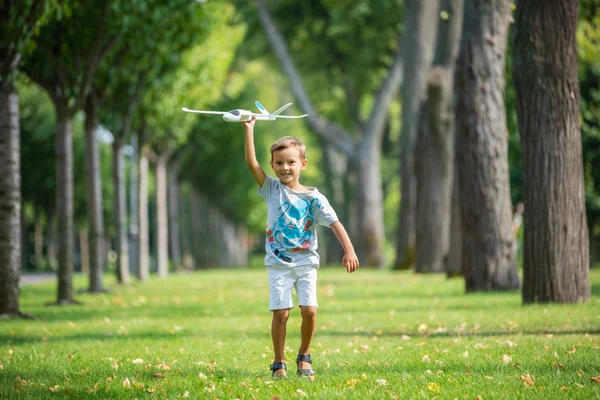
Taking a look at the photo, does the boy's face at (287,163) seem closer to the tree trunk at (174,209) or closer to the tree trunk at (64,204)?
the tree trunk at (64,204)

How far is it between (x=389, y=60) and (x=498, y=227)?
20882 mm

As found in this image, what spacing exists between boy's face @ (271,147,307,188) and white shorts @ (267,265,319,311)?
2.17ft

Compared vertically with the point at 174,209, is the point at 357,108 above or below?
above

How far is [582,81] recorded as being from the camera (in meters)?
30.4

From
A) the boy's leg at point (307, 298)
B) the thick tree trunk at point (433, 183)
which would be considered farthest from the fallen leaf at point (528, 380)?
the thick tree trunk at point (433, 183)

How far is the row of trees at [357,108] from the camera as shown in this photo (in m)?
11.4

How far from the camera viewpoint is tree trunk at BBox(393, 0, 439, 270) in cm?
2734

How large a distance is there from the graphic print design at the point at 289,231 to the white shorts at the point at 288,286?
4.1 inches

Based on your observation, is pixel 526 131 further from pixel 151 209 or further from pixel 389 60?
pixel 151 209

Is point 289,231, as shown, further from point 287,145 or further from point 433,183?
point 433,183

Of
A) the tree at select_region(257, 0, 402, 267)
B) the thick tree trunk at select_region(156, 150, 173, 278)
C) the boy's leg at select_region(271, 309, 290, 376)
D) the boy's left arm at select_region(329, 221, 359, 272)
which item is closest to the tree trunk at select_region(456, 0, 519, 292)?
the boy's left arm at select_region(329, 221, 359, 272)

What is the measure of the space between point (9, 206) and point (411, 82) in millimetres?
17814

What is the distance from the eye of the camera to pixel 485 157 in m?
14.8

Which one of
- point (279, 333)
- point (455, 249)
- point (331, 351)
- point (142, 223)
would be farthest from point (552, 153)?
point (142, 223)
